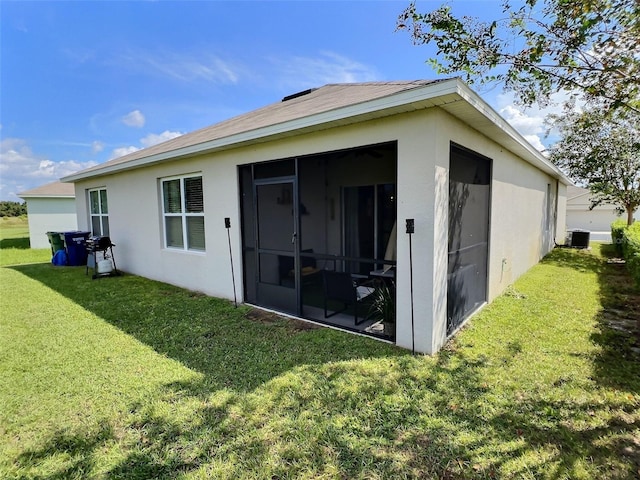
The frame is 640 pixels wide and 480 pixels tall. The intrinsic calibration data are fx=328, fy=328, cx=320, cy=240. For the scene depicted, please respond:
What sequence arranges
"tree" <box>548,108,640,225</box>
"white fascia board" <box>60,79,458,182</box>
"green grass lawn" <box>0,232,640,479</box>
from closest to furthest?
"green grass lawn" <box>0,232,640,479</box>
"white fascia board" <box>60,79,458,182</box>
"tree" <box>548,108,640,225</box>

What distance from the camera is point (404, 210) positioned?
3.83m

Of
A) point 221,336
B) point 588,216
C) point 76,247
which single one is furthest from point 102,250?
point 588,216

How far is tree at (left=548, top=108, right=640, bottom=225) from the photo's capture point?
12.6 metres

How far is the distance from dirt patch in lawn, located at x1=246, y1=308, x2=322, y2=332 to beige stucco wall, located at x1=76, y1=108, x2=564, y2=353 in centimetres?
76

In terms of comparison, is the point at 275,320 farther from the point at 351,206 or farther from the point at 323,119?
the point at 351,206

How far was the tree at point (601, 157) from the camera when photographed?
1262 centimetres

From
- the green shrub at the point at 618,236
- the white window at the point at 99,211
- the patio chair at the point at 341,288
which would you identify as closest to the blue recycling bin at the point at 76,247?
the white window at the point at 99,211

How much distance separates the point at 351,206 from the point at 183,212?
12.5 feet

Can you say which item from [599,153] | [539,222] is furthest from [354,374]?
[599,153]

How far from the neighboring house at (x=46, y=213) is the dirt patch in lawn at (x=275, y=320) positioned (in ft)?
50.1

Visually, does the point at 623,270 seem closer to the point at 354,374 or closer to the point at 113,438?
the point at 354,374

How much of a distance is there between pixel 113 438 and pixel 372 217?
20.4ft

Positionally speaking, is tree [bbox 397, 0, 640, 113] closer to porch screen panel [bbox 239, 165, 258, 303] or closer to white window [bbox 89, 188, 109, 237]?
porch screen panel [bbox 239, 165, 258, 303]

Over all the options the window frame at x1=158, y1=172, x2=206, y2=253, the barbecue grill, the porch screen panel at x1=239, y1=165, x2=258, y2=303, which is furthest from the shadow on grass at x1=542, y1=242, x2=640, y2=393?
the barbecue grill
